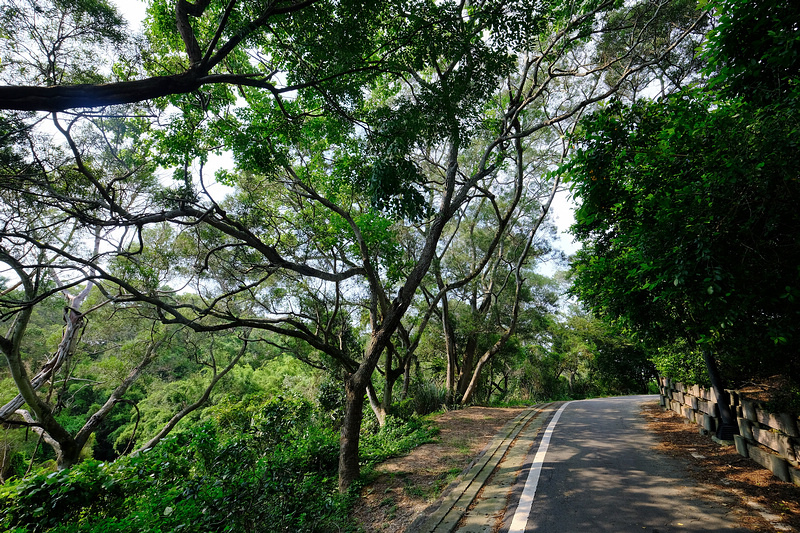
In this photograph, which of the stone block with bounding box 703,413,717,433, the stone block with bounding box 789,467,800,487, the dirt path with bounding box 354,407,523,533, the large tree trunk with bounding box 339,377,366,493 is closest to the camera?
the stone block with bounding box 789,467,800,487

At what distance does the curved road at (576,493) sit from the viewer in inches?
152

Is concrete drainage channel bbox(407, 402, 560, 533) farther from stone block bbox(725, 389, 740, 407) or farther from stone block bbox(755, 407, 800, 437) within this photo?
stone block bbox(725, 389, 740, 407)

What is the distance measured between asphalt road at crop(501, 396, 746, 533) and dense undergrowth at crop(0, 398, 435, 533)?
242cm

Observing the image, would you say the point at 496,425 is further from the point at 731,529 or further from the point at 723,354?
the point at 731,529

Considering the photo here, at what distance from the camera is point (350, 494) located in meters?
5.40

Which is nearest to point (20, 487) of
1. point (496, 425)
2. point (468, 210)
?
point (496, 425)

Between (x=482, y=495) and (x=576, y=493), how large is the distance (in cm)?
119

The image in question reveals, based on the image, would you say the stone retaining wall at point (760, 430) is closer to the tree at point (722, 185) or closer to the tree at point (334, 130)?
the tree at point (722, 185)

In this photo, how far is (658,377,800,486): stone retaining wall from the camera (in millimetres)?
4359

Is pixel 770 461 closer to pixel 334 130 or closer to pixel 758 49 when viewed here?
pixel 758 49

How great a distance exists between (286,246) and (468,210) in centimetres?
963

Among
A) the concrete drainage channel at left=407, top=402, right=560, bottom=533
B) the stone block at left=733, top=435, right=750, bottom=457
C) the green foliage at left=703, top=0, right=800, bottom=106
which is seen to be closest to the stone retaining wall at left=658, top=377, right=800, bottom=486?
the stone block at left=733, top=435, right=750, bottom=457

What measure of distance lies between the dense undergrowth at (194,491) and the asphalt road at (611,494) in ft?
7.93

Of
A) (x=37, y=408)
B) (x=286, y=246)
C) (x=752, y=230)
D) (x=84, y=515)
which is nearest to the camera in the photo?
(x=752, y=230)
